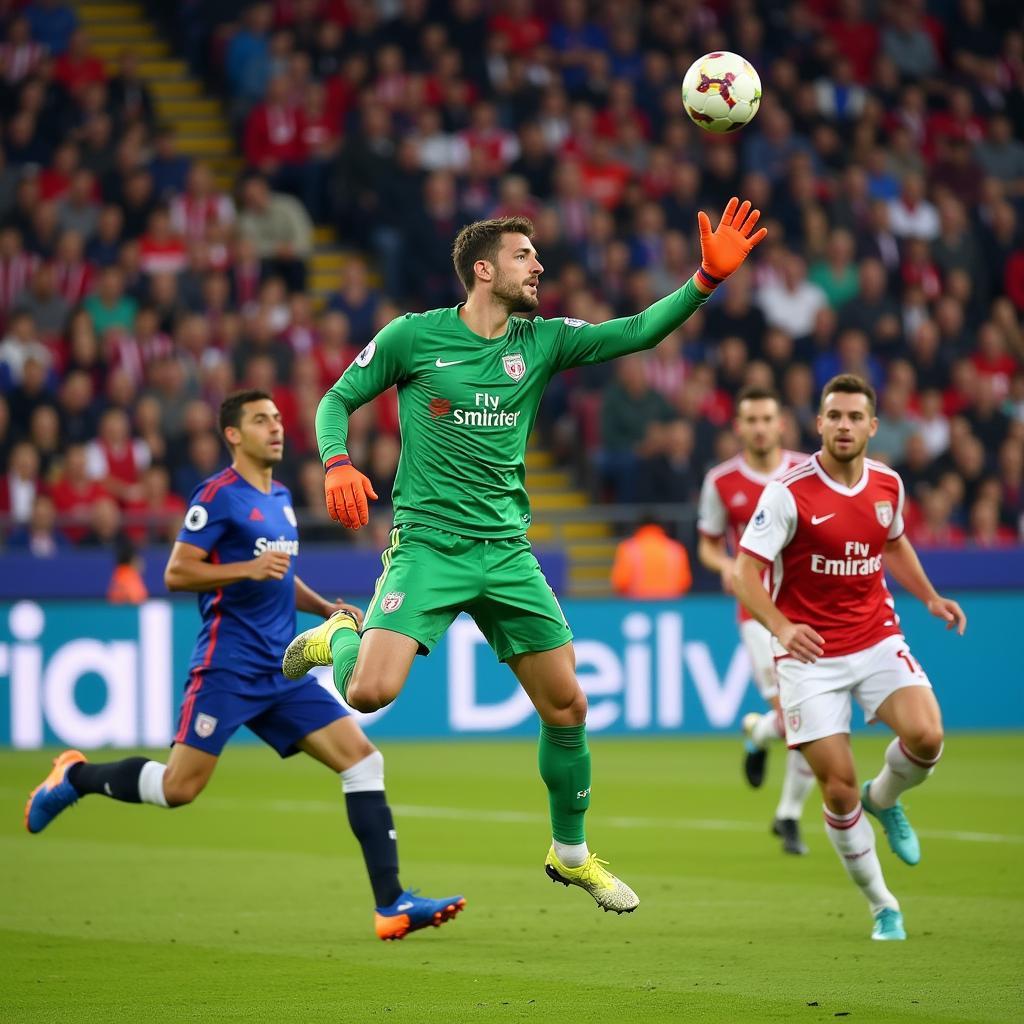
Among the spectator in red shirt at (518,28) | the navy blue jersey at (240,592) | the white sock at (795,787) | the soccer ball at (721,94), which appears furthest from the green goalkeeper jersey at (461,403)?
the spectator in red shirt at (518,28)

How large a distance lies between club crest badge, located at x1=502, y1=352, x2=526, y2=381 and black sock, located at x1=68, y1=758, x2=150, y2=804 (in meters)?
2.51

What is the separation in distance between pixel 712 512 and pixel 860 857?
429cm

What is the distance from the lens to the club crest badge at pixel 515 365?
759cm

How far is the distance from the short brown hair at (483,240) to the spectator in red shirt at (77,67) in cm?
1420

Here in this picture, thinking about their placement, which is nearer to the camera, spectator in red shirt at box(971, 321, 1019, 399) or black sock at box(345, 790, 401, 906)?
black sock at box(345, 790, 401, 906)

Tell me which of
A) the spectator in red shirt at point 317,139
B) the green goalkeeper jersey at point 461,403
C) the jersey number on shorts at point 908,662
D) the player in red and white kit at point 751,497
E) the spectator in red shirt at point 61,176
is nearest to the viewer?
the green goalkeeper jersey at point 461,403

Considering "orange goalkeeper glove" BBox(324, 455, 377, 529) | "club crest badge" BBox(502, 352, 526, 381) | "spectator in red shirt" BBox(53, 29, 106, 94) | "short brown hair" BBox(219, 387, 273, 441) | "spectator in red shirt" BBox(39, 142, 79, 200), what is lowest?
"orange goalkeeper glove" BBox(324, 455, 377, 529)

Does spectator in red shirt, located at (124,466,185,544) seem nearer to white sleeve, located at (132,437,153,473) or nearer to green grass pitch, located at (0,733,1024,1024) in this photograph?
white sleeve, located at (132,437,153,473)

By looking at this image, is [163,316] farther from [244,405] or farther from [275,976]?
[275,976]

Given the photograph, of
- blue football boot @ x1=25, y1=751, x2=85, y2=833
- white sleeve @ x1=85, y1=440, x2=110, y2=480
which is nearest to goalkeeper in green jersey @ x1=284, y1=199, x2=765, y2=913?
blue football boot @ x1=25, y1=751, x2=85, y2=833

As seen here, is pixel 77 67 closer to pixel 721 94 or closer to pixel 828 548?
pixel 721 94

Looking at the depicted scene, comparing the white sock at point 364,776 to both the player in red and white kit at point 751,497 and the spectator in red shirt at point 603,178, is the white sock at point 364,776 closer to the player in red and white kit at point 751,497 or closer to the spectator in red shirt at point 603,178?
the player in red and white kit at point 751,497

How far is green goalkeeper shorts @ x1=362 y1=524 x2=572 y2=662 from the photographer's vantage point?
7.39 metres

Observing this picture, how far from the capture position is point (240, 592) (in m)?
8.77
